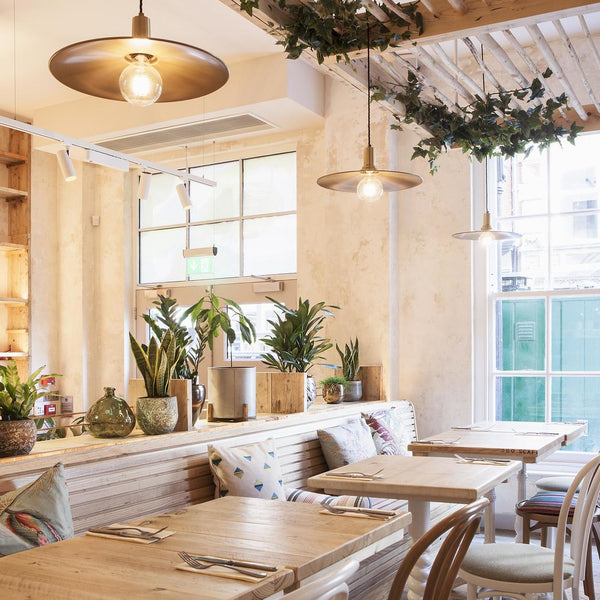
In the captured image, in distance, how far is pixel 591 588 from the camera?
3.63m

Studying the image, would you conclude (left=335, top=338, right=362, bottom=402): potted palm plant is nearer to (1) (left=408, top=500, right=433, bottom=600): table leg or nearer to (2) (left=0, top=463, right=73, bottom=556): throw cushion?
(1) (left=408, top=500, right=433, bottom=600): table leg

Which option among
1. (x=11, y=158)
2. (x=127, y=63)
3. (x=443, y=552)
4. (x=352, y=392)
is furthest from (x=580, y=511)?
(x=11, y=158)

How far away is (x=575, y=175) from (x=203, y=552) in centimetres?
485

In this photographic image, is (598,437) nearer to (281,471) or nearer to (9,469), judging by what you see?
(281,471)

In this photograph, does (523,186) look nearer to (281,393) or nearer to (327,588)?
(281,393)

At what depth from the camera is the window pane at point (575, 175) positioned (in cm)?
578

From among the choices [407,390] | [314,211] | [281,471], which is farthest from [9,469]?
[314,211]

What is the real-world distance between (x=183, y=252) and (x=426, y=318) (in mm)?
2451

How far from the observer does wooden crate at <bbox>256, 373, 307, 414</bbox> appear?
481cm

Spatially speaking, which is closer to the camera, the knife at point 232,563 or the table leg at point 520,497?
the knife at point 232,563

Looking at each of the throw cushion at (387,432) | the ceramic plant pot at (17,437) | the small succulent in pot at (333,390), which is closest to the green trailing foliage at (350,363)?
the small succulent in pot at (333,390)

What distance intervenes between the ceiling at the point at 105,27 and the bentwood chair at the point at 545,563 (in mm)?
3790

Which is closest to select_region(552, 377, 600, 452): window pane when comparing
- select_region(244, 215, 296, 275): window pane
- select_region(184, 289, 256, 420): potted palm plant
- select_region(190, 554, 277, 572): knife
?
select_region(244, 215, 296, 275): window pane

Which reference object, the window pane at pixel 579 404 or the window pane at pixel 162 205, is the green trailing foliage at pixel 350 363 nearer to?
the window pane at pixel 579 404
